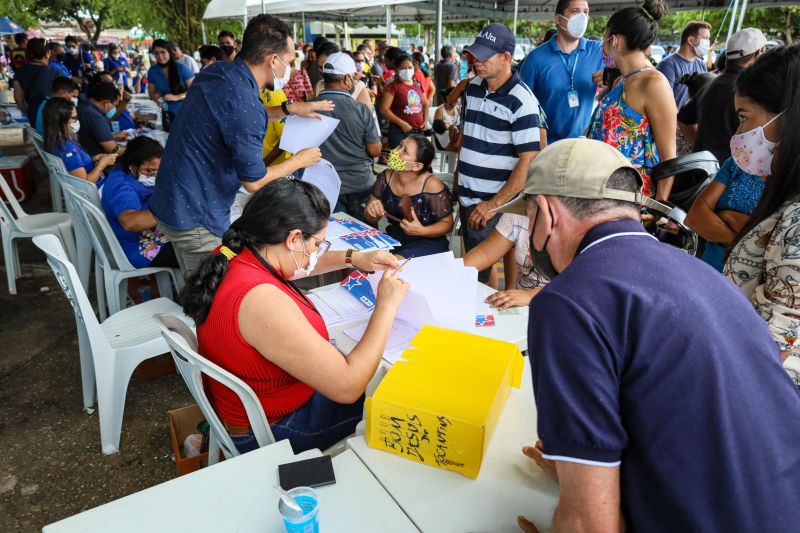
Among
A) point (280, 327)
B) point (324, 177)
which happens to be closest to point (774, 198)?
point (280, 327)

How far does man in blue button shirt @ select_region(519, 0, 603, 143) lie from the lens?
355cm

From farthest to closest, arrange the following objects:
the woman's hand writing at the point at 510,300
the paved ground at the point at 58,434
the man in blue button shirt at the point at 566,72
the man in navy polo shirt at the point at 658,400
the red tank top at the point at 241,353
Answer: the man in blue button shirt at the point at 566,72 < the paved ground at the point at 58,434 < the woman's hand writing at the point at 510,300 < the red tank top at the point at 241,353 < the man in navy polo shirt at the point at 658,400

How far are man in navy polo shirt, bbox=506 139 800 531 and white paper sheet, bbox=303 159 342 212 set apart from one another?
7.32 ft

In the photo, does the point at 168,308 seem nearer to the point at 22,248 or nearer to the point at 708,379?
the point at 708,379

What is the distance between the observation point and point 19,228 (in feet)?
12.7

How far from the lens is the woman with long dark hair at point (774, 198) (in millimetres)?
1387

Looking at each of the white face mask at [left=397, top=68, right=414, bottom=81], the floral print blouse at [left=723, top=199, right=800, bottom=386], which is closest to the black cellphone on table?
the floral print blouse at [left=723, top=199, right=800, bottom=386]

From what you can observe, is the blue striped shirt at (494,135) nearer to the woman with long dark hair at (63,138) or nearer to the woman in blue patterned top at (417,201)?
the woman in blue patterned top at (417,201)

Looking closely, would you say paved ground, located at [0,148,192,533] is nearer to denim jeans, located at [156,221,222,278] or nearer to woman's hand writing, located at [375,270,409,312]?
denim jeans, located at [156,221,222,278]

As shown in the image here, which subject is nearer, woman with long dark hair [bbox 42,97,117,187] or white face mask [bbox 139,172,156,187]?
white face mask [bbox 139,172,156,187]

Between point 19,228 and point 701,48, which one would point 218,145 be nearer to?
point 19,228

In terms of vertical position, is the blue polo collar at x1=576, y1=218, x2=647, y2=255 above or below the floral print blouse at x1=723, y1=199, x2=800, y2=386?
above

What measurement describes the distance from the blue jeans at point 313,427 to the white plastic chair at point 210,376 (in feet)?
0.14

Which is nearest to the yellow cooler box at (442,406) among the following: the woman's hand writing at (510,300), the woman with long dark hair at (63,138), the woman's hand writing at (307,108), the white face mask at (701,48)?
the woman's hand writing at (510,300)
